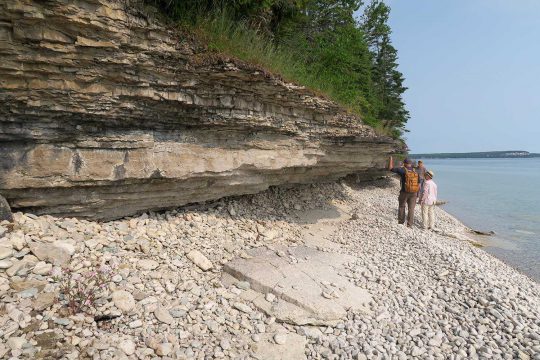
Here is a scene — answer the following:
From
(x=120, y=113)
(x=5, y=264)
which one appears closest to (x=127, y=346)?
(x=5, y=264)

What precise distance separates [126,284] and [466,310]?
6127 mm

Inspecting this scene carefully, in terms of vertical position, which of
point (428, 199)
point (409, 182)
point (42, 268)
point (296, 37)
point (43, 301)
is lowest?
point (43, 301)

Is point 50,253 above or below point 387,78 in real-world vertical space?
below

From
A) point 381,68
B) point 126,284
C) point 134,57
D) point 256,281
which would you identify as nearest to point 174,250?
point 126,284

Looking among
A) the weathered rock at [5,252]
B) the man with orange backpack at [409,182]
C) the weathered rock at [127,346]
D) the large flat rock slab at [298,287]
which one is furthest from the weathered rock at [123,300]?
the man with orange backpack at [409,182]

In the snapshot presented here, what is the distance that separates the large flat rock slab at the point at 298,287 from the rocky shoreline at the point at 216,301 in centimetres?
5

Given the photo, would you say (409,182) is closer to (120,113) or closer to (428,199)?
(428,199)

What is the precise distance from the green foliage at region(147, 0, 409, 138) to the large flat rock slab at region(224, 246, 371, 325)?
14.4 ft

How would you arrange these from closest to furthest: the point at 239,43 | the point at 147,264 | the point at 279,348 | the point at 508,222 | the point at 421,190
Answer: the point at 279,348 < the point at 147,264 < the point at 239,43 < the point at 421,190 < the point at 508,222

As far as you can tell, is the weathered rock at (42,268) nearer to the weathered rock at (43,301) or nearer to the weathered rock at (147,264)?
the weathered rock at (43,301)

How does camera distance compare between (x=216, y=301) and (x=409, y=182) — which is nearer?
(x=216, y=301)

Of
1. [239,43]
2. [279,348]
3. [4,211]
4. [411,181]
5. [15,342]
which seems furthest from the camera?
[411,181]

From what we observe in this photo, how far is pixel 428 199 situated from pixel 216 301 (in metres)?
9.52

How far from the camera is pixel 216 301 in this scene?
16.5 ft
